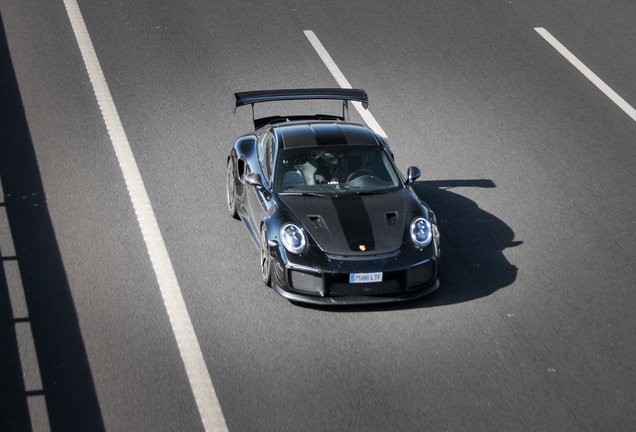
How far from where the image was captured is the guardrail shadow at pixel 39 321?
6.29 metres

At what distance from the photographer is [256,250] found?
8.92m

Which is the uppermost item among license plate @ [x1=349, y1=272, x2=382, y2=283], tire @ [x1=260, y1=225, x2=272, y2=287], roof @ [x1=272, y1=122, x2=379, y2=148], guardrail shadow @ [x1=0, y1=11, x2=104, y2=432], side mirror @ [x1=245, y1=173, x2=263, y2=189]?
roof @ [x1=272, y1=122, x2=379, y2=148]

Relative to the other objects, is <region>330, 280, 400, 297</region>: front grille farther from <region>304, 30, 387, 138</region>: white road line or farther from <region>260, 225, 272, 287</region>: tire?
<region>304, 30, 387, 138</region>: white road line

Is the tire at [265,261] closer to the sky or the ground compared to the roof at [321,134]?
closer to the ground

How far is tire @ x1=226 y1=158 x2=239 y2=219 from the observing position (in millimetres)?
9438

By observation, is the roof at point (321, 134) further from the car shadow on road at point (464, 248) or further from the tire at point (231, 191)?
the car shadow on road at point (464, 248)

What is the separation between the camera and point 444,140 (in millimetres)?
11766

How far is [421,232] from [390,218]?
0.36 meters

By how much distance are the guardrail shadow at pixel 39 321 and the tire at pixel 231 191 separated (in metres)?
2.13

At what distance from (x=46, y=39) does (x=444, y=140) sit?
7696mm

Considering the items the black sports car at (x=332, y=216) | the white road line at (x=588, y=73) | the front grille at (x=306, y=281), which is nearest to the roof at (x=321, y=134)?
the black sports car at (x=332, y=216)

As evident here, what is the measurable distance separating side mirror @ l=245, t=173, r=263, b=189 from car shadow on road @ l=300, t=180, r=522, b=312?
5.52 feet

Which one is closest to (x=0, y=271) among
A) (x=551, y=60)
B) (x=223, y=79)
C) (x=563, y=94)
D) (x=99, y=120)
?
(x=99, y=120)

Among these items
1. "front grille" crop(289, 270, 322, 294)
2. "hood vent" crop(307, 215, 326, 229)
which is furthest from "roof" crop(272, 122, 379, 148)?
"front grille" crop(289, 270, 322, 294)
